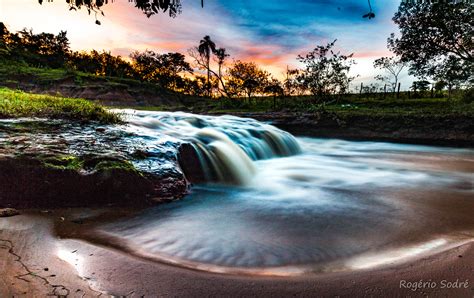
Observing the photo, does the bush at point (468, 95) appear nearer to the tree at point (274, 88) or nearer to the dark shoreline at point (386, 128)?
the dark shoreline at point (386, 128)

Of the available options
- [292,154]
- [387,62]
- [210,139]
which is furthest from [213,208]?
[387,62]

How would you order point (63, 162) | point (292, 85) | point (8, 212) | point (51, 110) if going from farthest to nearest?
point (292, 85) < point (51, 110) < point (63, 162) < point (8, 212)

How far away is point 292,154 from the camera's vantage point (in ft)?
35.3

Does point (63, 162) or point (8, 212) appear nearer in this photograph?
point (8, 212)

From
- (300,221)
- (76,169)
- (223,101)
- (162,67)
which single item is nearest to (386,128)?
(300,221)

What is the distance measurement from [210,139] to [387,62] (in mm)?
34190

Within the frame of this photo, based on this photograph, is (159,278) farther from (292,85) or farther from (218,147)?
(292,85)

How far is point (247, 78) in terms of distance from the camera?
39125mm

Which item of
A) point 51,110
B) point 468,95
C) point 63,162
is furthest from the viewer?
point 468,95

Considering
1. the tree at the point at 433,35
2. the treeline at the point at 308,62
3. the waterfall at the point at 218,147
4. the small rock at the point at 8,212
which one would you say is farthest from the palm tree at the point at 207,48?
the small rock at the point at 8,212

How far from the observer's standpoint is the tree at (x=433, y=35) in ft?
58.3

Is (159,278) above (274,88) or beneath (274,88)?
beneath

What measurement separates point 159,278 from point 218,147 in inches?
186

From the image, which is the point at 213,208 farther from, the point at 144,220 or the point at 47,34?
the point at 47,34
